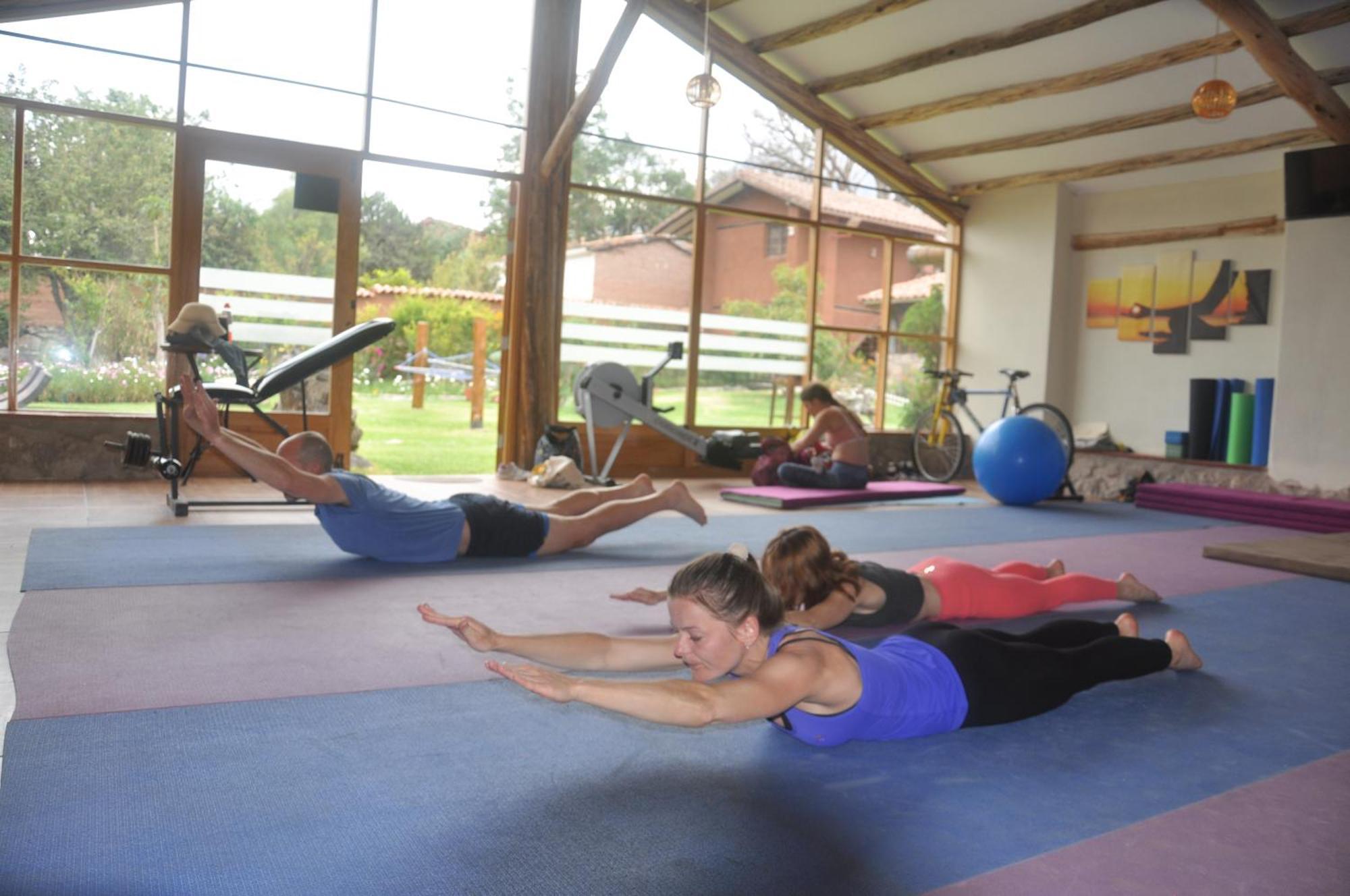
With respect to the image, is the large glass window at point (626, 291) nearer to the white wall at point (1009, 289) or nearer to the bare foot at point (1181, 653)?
the white wall at point (1009, 289)

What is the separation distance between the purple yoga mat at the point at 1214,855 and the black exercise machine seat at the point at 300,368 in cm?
463

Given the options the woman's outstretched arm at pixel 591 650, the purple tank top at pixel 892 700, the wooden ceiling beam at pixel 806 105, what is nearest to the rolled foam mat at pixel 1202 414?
the wooden ceiling beam at pixel 806 105

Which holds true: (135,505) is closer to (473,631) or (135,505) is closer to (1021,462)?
(473,631)

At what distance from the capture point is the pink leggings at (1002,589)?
3693 mm

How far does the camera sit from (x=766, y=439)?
8.57m

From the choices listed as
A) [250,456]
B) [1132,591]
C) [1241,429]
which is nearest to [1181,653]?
[1132,591]

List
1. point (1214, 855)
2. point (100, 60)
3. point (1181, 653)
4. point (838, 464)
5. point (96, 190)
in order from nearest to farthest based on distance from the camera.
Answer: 1. point (1214, 855)
2. point (1181, 653)
3. point (100, 60)
4. point (96, 190)
5. point (838, 464)

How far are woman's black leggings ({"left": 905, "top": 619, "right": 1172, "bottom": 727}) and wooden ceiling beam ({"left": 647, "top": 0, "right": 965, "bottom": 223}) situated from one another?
23.6ft

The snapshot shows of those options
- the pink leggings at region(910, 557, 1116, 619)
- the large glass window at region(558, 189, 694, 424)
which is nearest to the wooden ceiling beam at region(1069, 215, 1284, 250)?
the large glass window at region(558, 189, 694, 424)

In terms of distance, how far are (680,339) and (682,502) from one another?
4.46 metres

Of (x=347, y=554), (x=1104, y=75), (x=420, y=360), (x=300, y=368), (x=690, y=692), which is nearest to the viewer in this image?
(x=690, y=692)

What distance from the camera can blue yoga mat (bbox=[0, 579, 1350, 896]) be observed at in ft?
5.86

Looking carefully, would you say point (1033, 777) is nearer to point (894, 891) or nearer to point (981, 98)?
point (894, 891)

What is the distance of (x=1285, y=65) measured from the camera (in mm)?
7051
